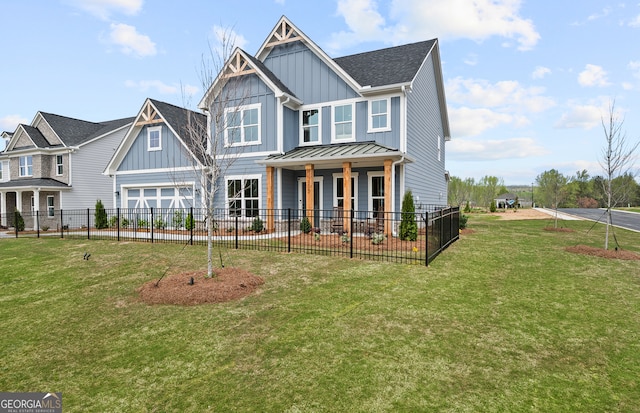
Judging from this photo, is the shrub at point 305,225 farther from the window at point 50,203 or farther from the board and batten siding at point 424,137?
the window at point 50,203

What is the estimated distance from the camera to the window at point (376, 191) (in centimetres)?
1614

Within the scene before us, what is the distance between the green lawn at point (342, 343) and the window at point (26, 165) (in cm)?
2506

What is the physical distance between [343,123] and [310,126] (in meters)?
1.97

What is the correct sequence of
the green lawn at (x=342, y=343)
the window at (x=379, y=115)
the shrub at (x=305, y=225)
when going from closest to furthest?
the green lawn at (x=342, y=343), the shrub at (x=305, y=225), the window at (x=379, y=115)

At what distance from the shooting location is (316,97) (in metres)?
17.3

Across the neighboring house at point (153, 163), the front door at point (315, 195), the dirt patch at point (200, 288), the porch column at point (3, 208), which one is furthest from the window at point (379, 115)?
the porch column at point (3, 208)

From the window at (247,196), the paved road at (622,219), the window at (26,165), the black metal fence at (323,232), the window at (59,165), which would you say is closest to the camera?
the black metal fence at (323,232)

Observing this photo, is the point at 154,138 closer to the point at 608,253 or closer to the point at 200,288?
the point at 200,288

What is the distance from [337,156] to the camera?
1411cm

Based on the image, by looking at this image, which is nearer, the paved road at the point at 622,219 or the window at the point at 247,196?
the window at the point at 247,196

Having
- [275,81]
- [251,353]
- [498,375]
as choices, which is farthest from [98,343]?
[275,81]

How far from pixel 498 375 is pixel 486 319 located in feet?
5.91

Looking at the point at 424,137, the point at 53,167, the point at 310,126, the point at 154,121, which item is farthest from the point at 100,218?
the point at 424,137

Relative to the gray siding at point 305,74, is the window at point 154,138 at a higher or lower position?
lower
